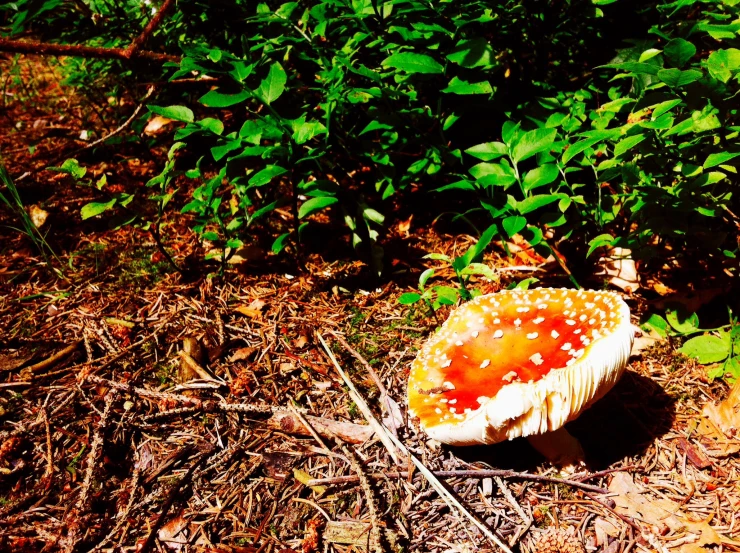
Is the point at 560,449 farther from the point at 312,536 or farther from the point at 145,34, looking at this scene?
the point at 145,34

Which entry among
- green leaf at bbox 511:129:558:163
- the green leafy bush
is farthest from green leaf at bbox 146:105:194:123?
green leaf at bbox 511:129:558:163

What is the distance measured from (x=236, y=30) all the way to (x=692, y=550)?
12.3 feet

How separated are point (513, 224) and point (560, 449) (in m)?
1.08

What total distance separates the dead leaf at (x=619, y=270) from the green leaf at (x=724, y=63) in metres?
1.19

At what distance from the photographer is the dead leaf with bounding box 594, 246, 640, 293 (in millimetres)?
3051

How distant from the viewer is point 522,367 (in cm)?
217

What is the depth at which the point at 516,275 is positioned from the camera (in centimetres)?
325

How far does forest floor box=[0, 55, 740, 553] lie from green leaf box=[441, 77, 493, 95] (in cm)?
115

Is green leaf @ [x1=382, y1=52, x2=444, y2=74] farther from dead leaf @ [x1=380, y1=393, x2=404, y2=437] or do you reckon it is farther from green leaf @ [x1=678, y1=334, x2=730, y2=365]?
green leaf @ [x1=678, y1=334, x2=730, y2=365]

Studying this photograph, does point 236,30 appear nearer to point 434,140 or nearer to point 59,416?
point 434,140

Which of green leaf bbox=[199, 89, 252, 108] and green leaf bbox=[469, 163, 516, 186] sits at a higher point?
green leaf bbox=[199, 89, 252, 108]

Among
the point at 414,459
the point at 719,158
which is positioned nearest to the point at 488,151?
the point at 719,158

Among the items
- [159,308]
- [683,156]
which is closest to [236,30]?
[159,308]

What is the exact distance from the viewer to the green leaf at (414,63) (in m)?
2.47
